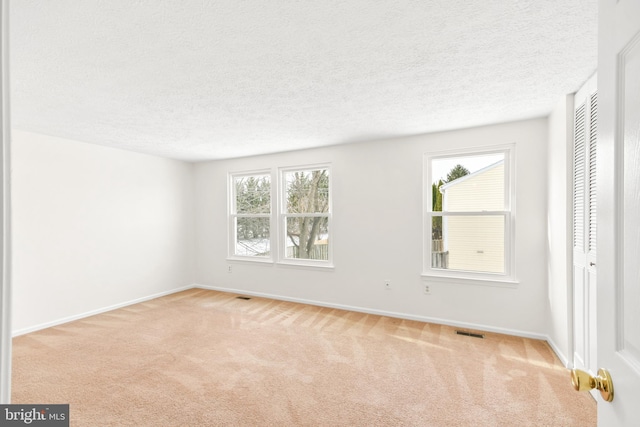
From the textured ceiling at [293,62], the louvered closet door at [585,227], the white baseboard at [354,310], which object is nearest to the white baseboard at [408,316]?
the white baseboard at [354,310]

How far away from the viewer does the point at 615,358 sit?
2.28 ft

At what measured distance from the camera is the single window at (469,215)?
3.62m

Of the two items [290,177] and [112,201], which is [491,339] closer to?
[290,177]

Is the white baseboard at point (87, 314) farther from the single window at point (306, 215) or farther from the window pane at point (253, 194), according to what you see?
the single window at point (306, 215)

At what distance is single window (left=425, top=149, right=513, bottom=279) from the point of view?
143 inches

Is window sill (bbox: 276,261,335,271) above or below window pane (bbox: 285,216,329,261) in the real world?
below

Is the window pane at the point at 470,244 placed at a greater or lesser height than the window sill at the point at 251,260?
greater

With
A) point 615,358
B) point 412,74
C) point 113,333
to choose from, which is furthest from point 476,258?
point 113,333

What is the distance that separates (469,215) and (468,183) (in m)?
0.40

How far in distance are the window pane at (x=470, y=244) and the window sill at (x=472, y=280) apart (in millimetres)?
128

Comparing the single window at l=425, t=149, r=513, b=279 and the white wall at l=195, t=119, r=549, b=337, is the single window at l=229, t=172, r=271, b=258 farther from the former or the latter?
the single window at l=425, t=149, r=513, b=279

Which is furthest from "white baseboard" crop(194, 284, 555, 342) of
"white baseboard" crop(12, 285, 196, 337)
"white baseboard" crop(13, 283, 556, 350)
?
"white baseboard" crop(12, 285, 196, 337)

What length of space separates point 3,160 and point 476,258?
13.4 feet

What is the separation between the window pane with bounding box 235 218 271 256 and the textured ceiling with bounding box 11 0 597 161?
2.20m
